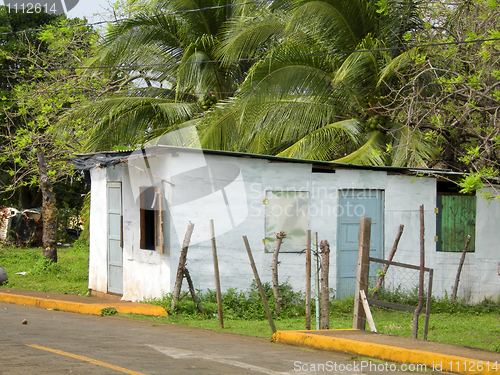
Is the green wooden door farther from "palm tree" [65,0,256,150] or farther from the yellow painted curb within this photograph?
"palm tree" [65,0,256,150]

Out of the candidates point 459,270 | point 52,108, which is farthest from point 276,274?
point 52,108

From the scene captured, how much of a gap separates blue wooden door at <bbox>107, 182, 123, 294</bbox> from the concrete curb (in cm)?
120

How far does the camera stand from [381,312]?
38.2 feet

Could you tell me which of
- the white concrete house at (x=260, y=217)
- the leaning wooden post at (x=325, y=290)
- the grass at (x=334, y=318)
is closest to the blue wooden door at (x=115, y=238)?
the white concrete house at (x=260, y=217)

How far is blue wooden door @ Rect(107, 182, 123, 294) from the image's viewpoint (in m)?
12.6

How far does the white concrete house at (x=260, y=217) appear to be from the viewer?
36.9ft

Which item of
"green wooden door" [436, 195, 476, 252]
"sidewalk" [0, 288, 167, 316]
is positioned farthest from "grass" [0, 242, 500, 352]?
"green wooden door" [436, 195, 476, 252]

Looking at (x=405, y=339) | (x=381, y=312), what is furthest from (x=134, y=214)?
(x=405, y=339)

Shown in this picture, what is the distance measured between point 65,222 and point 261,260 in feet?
65.1

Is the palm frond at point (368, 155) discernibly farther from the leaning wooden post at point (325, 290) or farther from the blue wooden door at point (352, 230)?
the leaning wooden post at point (325, 290)

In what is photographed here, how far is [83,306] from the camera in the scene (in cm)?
1121

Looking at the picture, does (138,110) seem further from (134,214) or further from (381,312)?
(381,312)

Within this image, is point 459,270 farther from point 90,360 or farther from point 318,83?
point 90,360

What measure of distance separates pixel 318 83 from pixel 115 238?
634cm
